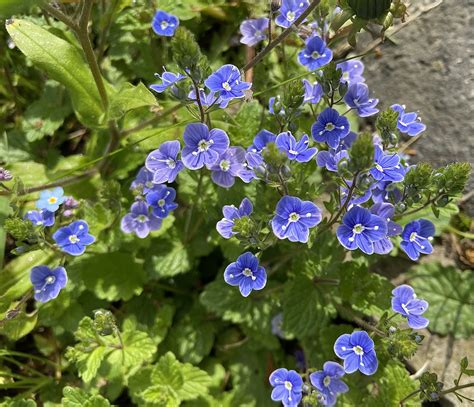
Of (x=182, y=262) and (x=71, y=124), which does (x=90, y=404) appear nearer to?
(x=182, y=262)

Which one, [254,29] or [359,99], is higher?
[254,29]

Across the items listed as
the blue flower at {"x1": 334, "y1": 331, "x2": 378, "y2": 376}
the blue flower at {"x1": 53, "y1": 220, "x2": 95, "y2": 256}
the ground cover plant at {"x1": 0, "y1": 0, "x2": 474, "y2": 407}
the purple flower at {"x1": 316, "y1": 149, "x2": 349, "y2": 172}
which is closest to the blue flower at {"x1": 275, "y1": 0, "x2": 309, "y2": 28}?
the ground cover plant at {"x1": 0, "y1": 0, "x2": 474, "y2": 407}

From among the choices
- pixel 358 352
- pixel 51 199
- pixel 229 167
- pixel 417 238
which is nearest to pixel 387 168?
pixel 417 238

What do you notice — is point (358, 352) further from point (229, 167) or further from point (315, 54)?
point (315, 54)

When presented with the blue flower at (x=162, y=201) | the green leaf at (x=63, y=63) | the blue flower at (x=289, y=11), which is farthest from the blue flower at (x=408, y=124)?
the green leaf at (x=63, y=63)

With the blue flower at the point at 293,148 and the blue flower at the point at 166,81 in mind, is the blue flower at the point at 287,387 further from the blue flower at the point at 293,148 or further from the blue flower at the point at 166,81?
the blue flower at the point at 166,81

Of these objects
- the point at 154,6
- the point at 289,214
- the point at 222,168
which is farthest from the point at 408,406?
the point at 154,6
